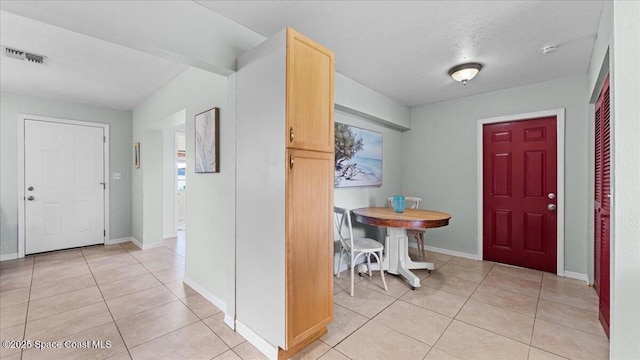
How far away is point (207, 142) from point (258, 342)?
1.78 m

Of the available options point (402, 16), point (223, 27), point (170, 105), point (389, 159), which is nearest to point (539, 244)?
point (389, 159)

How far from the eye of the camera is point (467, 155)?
155 inches

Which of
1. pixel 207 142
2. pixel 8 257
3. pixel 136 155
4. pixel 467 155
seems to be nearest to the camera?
pixel 207 142

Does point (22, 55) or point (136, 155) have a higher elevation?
point (22, 55)

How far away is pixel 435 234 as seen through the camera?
4258mm

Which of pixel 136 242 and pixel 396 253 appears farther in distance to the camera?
pixel 136 242

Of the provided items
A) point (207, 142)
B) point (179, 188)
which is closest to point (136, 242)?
point (179, 188)

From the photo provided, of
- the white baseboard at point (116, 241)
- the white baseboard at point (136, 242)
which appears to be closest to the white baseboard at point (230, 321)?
the white baseboard at point (136, 242)

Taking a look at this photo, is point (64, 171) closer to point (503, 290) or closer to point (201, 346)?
point (201, 346)

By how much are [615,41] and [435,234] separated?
3451mm

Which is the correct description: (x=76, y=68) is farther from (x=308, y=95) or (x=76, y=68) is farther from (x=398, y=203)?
(x=398, y=203)

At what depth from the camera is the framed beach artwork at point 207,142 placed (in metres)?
2.42

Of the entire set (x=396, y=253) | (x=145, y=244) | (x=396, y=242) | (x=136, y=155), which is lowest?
(x=145, y=244)

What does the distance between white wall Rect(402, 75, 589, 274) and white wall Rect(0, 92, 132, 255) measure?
5.05m
